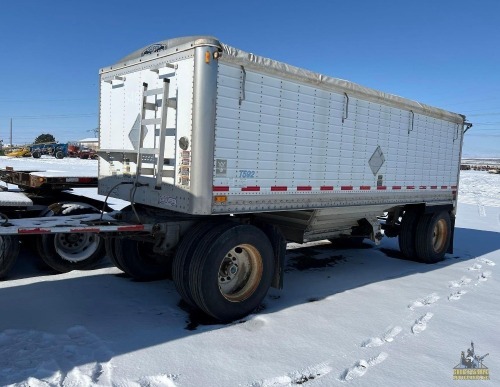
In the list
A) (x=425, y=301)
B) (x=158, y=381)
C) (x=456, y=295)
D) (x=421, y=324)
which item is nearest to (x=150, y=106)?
(x=158, y=381)

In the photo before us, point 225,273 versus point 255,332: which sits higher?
point 225,273

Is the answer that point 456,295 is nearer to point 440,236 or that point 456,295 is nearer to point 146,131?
point 440,236

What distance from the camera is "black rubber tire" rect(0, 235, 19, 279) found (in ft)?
18.6

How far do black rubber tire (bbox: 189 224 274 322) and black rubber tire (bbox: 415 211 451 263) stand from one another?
14.2 ft

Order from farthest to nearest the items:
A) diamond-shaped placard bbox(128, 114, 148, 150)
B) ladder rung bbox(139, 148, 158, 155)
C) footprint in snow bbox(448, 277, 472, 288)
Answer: footprint in snow bbox(448, 277, 472, 288) → diamond-shaped placard bbox(128, 114, 148, 150) → ladder rung bbox(139, 148, 158, 155)

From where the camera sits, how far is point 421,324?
4.73 m

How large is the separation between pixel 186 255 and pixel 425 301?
10.7ft

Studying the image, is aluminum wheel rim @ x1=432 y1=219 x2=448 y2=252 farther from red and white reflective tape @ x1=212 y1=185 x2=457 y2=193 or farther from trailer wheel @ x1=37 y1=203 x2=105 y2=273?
trailer wheel @ x1=37 y1=203 x2=105 y2=273

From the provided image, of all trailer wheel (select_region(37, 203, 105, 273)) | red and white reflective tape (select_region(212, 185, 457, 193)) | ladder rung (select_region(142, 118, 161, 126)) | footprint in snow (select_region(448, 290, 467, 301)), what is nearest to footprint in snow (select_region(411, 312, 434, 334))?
footprint in snow (select_region(448, 290, 467, 301))

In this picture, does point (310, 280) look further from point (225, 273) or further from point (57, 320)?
point (57, 320)

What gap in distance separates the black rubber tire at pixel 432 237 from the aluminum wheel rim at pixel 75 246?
19.5 ft

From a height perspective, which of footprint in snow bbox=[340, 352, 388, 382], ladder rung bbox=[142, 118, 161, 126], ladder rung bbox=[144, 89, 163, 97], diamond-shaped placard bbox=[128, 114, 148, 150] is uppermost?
ladder rung bbox=[144, 89, 163, 97]

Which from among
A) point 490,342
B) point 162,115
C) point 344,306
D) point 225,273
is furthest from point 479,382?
point 162,115

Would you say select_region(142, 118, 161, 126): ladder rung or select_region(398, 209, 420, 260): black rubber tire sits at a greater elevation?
select_region(142, 118, 161, 126): ladder rung
